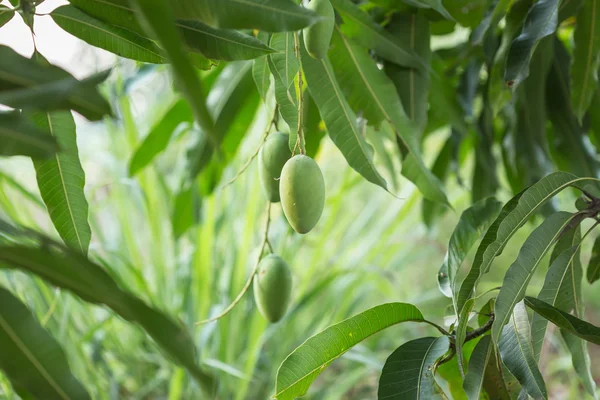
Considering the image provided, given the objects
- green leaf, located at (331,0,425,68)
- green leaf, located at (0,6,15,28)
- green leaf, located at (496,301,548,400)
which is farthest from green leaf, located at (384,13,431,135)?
green leaf, located at (0,6,15,28)

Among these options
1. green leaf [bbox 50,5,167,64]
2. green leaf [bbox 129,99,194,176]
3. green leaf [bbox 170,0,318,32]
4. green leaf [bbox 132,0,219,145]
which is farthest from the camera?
green leaf [bbox 129,99,194,176]

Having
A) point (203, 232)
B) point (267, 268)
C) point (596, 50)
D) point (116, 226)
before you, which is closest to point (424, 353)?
point (267, 268)

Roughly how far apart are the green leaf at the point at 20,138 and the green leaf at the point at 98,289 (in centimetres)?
3

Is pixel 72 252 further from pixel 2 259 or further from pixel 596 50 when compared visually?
pixel 596 50

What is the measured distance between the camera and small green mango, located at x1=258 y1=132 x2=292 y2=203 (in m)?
0.45

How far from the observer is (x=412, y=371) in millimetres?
384

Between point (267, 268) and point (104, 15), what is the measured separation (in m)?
0.23

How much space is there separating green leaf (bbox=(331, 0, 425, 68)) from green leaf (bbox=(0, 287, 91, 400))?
40 centimetres

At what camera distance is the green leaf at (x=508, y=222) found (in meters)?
0.38

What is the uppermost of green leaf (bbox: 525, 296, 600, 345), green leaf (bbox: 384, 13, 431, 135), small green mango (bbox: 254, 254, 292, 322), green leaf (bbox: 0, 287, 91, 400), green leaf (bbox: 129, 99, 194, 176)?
green leaf (bbox: 129, 99, 194, 176)

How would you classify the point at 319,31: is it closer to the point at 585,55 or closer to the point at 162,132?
the point at 585,55

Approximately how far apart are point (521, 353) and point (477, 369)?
0.11 ft

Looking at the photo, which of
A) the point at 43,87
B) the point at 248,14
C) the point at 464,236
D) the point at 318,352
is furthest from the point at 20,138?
the point at 464,236

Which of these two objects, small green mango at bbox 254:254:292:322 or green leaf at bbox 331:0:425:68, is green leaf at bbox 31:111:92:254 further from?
Result: green leaf at bbox 331:0:425:68
